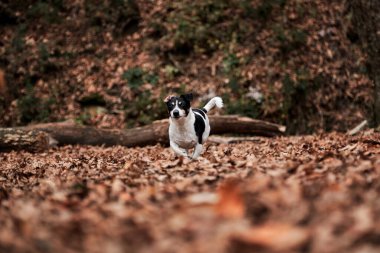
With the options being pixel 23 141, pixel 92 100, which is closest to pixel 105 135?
pixel 23 141

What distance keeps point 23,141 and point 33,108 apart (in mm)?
4257

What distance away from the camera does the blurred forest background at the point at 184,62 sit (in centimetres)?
1334

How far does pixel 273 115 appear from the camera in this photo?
13.0m

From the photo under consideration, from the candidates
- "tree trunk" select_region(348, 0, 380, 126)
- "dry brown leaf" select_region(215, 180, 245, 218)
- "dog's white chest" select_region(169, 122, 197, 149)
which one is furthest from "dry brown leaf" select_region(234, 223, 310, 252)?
"tree trunk" select_region(348, 0, 380, 126)

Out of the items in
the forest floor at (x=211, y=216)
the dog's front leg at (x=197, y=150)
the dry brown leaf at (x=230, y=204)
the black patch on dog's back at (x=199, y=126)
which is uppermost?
the black patch on dog's back at (x=199, y=126)

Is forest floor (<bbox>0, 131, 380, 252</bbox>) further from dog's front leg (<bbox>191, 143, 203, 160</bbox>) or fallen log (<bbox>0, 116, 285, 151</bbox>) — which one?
fallen log (<bbox>0, 116, 285, 151</bbox>)

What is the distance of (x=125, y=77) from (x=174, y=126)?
692 centimetres

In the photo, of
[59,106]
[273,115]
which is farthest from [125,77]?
[273,115]

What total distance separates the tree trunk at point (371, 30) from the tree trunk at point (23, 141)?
22.5 ft

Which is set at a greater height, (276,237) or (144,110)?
(144,110)

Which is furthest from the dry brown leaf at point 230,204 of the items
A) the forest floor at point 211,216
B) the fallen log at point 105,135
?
the fallen log at point 105,135

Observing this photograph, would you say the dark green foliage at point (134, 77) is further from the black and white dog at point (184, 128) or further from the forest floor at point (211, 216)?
the forest floor at point (211, 216)

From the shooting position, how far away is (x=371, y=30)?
10.4m

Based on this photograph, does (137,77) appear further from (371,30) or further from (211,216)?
(211,216)
